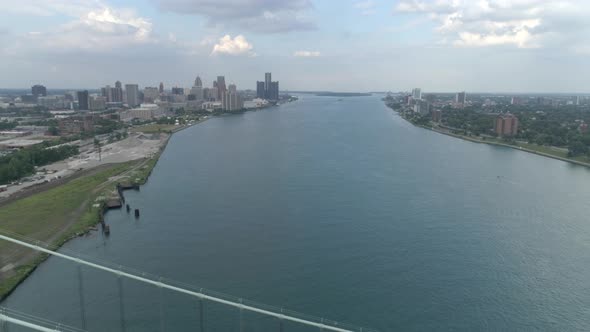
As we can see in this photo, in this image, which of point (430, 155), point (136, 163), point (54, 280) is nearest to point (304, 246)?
point (54, 280)

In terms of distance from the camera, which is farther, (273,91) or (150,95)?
(273,91)

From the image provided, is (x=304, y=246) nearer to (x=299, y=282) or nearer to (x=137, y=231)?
(x=299, y=282)

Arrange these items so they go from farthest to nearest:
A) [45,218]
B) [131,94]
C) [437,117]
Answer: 1. [131,94]
2. [437,117]
3. [45,218]

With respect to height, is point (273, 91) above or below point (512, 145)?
above

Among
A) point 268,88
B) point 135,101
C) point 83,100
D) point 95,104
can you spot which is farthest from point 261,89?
point 83,100

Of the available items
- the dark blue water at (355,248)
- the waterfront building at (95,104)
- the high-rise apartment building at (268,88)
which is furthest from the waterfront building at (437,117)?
the high-rise apartment building at (268,88)

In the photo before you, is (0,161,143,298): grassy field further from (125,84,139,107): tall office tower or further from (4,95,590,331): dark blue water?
(125,84,139,107): tall office tower

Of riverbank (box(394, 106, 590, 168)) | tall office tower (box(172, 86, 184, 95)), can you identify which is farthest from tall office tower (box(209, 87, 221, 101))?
riverbank (box(394, 106, 590, 168))

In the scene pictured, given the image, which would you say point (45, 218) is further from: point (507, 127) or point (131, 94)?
point (131, 94)
